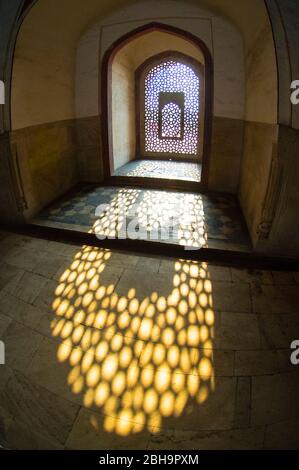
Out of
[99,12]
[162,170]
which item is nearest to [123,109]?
[162,170]

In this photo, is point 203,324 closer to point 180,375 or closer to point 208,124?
point 180,375

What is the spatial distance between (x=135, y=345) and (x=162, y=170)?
5.03 m

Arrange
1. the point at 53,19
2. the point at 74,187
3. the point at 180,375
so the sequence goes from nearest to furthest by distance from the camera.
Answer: the point at 180,375 → the point at 53,19 → the point at 74,187

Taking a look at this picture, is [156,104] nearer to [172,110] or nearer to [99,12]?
[172,110]

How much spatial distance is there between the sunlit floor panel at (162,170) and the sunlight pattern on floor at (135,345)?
328cm

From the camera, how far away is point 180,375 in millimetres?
2025

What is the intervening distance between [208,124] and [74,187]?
3.11 meters

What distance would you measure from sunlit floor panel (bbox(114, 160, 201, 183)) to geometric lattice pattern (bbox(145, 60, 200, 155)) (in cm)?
65

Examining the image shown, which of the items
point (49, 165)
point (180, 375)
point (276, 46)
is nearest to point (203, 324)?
point (180, 375)

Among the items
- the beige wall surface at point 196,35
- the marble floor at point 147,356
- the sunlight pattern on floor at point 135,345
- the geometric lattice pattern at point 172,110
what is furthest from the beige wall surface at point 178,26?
the geometric lattice pattern at point 172,110

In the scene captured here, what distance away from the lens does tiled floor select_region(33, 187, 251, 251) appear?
12.0ft

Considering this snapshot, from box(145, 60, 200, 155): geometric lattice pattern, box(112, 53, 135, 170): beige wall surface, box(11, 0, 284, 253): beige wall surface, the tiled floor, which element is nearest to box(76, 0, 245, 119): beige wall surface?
box(11, 0, 284, 253): beige wall surface

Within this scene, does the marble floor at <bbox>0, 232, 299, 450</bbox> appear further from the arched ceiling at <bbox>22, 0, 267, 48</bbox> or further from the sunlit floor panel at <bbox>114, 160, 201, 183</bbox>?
the arched ceiling at <bbox>22, 0, 267, 48</bbox>

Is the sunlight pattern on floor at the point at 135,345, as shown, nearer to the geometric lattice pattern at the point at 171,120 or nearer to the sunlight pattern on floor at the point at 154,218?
the sunlight pattern on floor at the point at 154,218
